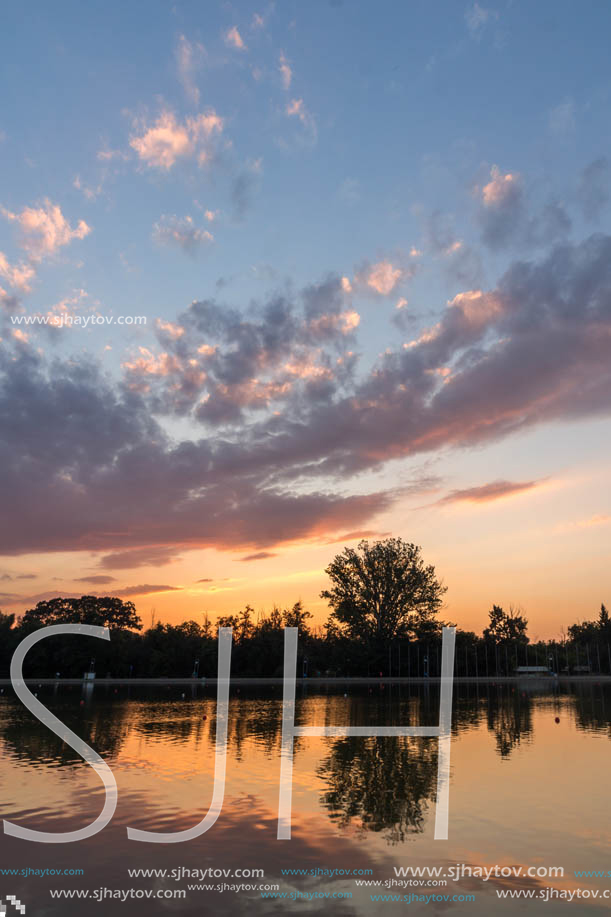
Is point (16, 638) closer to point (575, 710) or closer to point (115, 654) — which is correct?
point (115, 654)

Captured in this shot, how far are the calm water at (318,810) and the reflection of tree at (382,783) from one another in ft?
0.21

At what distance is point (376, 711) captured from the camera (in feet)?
133

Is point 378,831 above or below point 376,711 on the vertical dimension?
above

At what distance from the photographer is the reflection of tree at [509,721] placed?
26712 millimetres

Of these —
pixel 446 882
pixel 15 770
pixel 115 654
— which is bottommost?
pixel 115 654

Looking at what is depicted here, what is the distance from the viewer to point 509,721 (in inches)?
1385

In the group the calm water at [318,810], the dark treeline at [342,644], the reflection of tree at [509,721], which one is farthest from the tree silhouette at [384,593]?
the calm water at [318,810]

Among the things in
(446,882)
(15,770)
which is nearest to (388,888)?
(446,882)

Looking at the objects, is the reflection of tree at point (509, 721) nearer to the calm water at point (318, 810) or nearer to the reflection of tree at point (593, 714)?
the calm water at point (318, 810)

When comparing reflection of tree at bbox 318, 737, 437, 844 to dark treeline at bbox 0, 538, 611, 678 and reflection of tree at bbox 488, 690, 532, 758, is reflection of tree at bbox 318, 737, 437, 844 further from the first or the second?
dark treeline at bbox 0, 538, 611, 678

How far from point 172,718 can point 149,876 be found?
93.7 feet

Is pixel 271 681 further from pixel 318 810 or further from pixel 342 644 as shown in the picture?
pixel 318 810

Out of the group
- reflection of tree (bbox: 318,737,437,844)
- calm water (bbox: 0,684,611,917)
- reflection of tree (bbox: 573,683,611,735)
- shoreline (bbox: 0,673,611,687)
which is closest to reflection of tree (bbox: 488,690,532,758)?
calm water (bbox: 0,684,611,917)

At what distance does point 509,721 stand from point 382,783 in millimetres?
20420
